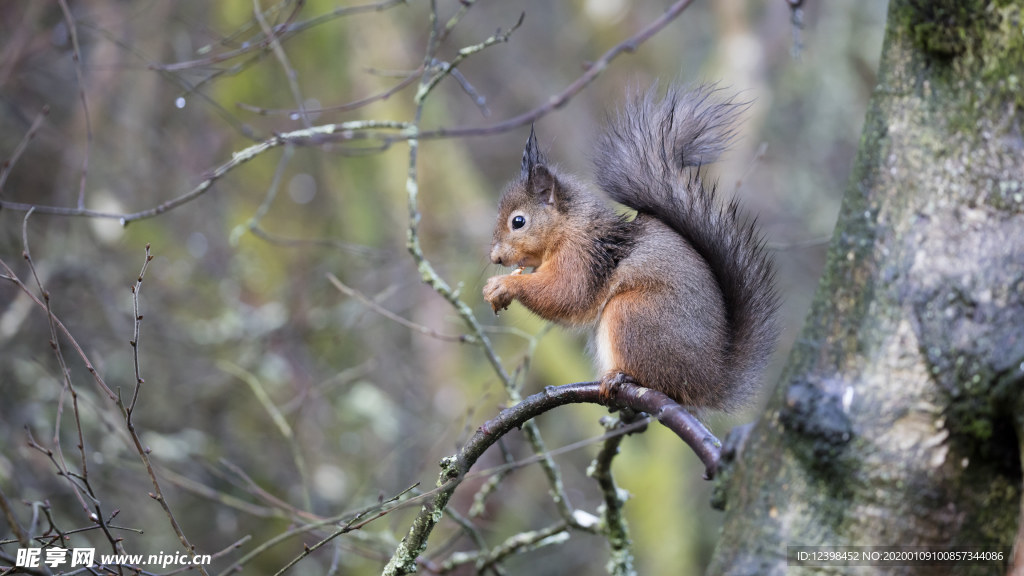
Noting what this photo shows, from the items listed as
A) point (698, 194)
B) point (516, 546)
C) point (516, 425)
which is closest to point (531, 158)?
point (698, 194)

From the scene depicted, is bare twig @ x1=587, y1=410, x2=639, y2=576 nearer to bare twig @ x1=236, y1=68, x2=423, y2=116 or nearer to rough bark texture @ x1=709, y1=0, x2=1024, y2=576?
rough bark texture @ x1=709, y1=0, x2=1024, y2=576

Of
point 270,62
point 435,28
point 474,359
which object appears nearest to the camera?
point 435,28

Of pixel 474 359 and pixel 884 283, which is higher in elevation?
pixel 474 359

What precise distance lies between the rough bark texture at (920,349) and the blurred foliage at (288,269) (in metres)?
2.91

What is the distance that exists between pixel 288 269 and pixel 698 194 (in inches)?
147

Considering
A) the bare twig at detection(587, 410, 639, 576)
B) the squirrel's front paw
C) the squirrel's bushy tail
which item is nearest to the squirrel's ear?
the squirrel's bushy tail

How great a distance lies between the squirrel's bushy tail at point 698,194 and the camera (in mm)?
2301

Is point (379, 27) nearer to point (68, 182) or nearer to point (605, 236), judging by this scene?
point (68, 182)

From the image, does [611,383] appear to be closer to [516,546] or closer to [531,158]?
[516,546]

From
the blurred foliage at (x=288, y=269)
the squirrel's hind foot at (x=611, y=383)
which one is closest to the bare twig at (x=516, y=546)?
the squirrel's hind foot at (x=611, y=383)

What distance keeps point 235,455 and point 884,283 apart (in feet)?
15.2

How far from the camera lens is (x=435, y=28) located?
2279 millimetres

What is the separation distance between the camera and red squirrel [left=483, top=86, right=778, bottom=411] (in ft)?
7.52

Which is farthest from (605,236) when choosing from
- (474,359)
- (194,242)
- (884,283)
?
(194,242)
